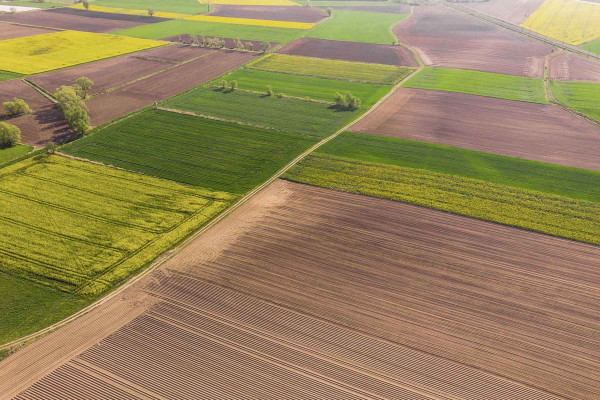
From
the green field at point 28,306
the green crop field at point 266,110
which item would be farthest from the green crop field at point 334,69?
the green field at point 28,306

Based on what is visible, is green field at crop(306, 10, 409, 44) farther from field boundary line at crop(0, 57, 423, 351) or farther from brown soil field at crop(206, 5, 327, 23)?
field boundary line at crop(0, 57, 423, 351)

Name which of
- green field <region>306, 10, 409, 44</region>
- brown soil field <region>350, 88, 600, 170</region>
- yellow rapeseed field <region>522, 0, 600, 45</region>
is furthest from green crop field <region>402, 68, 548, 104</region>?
yellow rapeseed field <region>522, 0, 600, 45</region>

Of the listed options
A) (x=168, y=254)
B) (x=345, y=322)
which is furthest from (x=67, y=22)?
(x=345, y=322)

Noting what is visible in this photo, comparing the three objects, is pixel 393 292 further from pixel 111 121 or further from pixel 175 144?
pixel 111 121

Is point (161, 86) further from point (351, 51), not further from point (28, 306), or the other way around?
point (28, 306)

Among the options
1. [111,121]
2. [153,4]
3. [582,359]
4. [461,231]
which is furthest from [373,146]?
[153,4]

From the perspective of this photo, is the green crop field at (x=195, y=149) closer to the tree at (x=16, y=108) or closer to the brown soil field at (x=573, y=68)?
the tree at (x=16, y=108)
